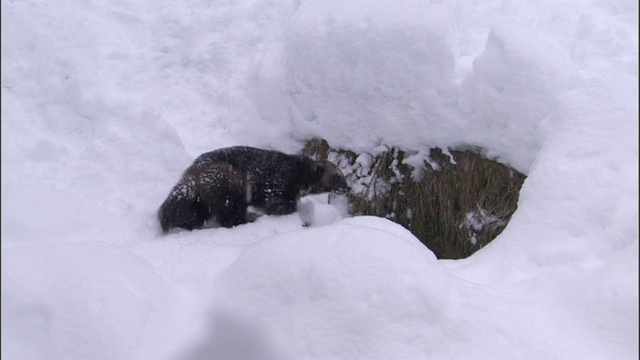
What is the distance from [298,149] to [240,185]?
3.00 ft

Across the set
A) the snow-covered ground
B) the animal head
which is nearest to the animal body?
the animal head

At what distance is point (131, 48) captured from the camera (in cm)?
653

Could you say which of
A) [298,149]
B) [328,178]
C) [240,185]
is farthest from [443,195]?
[240,185]

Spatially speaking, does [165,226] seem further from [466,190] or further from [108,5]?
[108,5]

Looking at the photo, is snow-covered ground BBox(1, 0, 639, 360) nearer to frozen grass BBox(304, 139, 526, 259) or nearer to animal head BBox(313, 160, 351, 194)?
frozen grass BBox(304, 139, 526, 259)

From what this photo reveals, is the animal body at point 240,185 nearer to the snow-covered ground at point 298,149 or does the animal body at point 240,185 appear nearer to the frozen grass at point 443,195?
the snow-covered ground at point 298,149

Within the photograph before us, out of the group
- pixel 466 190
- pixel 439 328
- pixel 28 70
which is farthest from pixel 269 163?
pixel 439 328

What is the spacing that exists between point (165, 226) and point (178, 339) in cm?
185

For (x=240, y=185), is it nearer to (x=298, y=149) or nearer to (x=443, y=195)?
(x=298, y=149)

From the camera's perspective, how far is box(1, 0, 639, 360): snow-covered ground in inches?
105

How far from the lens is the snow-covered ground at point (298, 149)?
105 inches

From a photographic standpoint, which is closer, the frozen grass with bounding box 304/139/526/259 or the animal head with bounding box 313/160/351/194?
the frozen grass with bounding box 304/139/526/259

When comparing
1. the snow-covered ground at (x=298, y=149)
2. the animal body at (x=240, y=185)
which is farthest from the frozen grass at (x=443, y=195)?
the animal body at (x=240, y=185)

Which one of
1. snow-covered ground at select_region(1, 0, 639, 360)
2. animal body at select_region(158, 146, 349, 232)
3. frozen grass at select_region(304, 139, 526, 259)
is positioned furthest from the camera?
frozen grass at select_region(304, 139, 526, 259)
